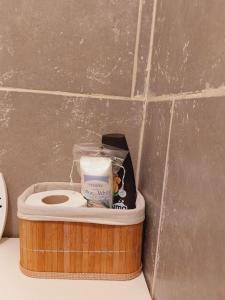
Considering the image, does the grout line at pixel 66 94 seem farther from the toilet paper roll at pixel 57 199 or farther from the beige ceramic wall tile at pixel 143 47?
the toilet paper roll at pixel 57 199

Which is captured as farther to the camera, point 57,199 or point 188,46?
point 57,199

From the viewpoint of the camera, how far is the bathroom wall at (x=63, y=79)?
57 cm

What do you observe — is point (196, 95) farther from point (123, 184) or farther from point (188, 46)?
point (123, 184)

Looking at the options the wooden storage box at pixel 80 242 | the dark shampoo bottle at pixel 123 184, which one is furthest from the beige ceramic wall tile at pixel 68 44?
Result: the wooden storage box at pixel 80 242

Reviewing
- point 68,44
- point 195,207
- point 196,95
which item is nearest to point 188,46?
point 196,95

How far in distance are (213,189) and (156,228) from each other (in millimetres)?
217

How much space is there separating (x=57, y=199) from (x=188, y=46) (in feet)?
1.06

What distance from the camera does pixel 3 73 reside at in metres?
0.58

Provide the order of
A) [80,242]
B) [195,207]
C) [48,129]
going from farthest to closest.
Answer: [48,129]
[80,242]
[195,207]

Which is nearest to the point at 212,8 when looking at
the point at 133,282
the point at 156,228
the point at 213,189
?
the point at 213,189

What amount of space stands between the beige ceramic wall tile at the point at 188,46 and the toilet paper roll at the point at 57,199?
0.69 feet

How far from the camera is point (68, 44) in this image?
58 centimetres

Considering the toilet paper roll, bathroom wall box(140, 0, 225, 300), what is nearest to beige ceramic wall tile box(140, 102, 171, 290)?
bathroom wall box(140, 0, 225, 300)

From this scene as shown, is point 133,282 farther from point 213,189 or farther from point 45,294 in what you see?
point 213,189
